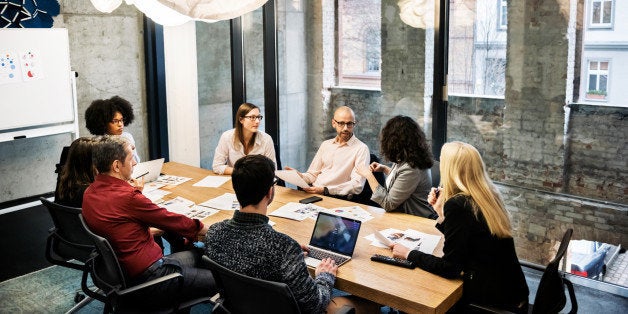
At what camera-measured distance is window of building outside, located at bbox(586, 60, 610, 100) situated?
442 cm

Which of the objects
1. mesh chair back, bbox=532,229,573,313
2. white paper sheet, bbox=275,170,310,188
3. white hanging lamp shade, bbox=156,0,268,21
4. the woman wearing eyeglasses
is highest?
white hanging lamp shade, bbox=156,0,268,21

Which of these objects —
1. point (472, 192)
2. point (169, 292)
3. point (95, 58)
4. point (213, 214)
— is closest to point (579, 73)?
point (472, 192)

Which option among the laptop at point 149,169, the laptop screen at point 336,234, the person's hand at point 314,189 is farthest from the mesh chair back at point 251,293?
the laptop at point 149,169

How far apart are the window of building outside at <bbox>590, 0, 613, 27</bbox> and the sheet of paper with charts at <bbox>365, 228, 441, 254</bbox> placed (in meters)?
2.04

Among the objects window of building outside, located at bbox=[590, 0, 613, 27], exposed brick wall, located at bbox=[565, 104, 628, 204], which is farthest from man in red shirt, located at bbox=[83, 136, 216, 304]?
window of building outside, located at bbox=[590, 0, 613, 27]

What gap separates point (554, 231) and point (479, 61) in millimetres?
1432

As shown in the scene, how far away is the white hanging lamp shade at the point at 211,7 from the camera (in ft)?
8.55

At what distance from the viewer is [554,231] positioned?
15.8 ft

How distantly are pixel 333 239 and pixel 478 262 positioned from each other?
30.4 inches

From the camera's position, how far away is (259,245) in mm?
2670

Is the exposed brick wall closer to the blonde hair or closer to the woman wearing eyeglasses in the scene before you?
the blonde hair

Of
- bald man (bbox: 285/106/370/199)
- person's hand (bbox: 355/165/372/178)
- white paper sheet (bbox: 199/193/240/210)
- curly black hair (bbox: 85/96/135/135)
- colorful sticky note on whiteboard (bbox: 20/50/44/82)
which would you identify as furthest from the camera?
colorful sticky note on whiteboard (bbox: 20/50/44/82)

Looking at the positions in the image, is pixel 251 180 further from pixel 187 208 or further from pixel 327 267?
pixel 187 208

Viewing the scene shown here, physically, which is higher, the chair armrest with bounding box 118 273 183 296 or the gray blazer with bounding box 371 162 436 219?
the gray blazer with bounding box 371 162 436 219
